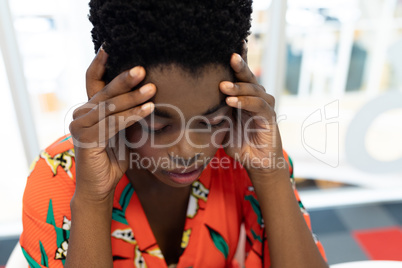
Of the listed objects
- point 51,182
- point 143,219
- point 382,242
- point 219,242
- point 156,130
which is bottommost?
point 382,242

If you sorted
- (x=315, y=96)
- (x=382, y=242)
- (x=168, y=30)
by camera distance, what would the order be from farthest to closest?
1. (x=315, y=96)
2. (x=382, y=242)
3. (x=168, y=30)

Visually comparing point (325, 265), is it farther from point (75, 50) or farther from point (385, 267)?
point (75, 50)

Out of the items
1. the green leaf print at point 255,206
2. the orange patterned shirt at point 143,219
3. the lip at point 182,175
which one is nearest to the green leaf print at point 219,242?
the orange patterned shirt at point 143,219

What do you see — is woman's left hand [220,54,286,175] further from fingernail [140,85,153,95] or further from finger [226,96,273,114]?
fingernail [140,85,153,95]

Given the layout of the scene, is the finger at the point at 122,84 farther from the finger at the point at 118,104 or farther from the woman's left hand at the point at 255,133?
the woman's left hand at the point at 255,133

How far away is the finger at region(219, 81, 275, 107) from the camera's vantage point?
2.09 ft

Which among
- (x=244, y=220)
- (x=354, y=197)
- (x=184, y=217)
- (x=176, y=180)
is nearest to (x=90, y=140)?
(x=176, y=180)

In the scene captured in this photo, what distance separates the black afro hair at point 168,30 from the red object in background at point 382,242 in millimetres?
1506

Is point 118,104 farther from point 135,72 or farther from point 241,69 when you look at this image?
point 241,69

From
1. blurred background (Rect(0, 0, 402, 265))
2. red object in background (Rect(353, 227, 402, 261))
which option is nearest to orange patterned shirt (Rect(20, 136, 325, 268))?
blurred background (Rect(0, 0, 402, 265))

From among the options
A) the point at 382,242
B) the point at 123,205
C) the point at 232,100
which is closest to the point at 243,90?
the point at 232,100

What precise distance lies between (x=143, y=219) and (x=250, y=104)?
15.8 inches

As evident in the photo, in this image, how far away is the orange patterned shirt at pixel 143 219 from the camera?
774 mm

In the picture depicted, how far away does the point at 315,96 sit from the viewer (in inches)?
107
